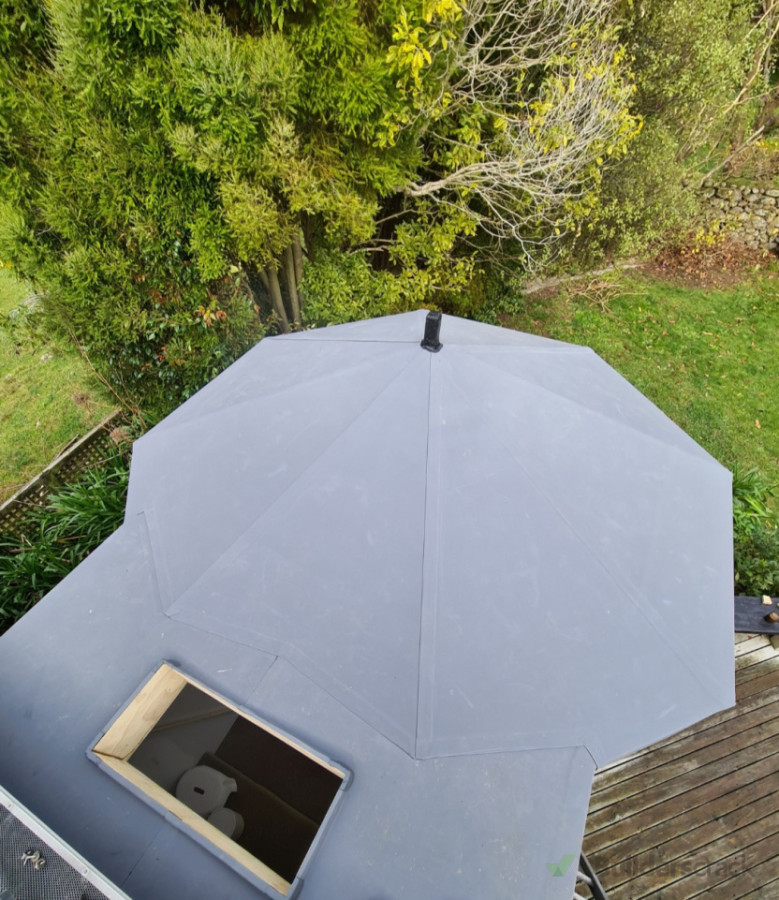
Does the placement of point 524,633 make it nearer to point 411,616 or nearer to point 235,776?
point 411,616

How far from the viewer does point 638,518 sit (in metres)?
2.44

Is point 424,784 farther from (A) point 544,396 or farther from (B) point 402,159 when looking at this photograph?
(B) point 402,159

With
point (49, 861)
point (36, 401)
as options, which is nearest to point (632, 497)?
point (49, 861)

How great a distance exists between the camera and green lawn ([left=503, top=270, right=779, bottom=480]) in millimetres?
6902

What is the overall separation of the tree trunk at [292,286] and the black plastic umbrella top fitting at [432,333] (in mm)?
3802

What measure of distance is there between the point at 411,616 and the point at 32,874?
1.48 metres

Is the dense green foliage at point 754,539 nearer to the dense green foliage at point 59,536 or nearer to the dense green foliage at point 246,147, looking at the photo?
the dense green foliage at point 246,147

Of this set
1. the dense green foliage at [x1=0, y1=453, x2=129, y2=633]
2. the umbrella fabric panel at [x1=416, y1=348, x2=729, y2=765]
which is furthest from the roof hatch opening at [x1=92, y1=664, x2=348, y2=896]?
the dense green foliage at [x1=0, y1=453, x2=129, y2=633]

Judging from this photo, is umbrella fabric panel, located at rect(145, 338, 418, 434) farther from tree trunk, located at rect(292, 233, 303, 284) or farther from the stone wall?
the stone wall

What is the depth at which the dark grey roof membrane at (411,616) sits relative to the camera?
180 cm

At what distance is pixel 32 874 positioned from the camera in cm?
159

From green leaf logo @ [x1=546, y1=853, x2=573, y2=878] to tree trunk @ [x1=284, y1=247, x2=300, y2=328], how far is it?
5.75 metres

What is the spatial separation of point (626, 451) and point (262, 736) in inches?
120

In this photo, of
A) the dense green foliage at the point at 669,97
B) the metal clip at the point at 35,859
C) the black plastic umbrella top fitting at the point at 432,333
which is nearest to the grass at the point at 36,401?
the black plastic umbrella top fitting at the point at 432,333
